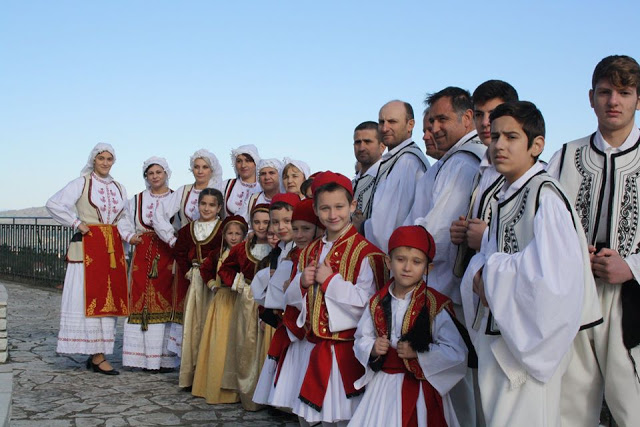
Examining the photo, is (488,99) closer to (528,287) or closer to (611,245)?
(611,245)

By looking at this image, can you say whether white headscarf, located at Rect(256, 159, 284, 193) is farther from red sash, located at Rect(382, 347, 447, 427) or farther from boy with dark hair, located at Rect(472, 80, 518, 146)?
red sash, located at Rect(382, 347, 447, 427)

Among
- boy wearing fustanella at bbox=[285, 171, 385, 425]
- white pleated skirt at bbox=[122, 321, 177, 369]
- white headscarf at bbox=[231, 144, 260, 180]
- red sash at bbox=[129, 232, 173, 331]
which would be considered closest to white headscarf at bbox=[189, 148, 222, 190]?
white headscarf at bbox=[231, 144, 260, 180]

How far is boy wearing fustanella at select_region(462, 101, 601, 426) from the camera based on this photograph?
9.77 feet

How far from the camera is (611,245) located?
11.0ft

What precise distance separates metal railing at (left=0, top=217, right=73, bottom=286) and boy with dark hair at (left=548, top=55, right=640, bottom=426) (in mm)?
15556

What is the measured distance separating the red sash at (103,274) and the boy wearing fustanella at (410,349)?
4524mm

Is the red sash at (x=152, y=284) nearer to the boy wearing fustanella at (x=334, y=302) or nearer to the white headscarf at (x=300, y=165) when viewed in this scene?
the white headscarf at (x=300, y=165)

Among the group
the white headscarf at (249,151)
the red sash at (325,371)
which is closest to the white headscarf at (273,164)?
the white headscarf at (249,151)

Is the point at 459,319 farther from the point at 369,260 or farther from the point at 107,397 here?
the point at 107,397

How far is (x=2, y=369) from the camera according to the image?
20.5ft

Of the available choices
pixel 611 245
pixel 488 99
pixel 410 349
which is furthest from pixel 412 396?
pixel 488 99

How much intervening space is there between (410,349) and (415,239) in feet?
1.86

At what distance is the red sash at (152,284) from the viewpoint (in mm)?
7742

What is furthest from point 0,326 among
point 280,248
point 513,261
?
point 513,261
